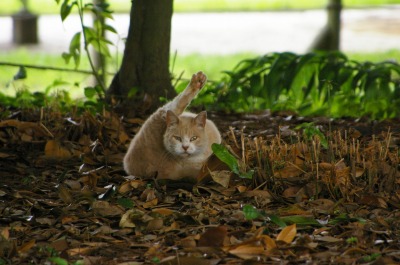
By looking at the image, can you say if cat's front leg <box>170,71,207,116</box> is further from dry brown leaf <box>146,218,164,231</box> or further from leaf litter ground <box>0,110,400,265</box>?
dry brown leaf <box>146,218,164,231</box>

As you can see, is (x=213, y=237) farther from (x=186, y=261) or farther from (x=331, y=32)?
(x=331, y=32)

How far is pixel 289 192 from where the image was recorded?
422 cm

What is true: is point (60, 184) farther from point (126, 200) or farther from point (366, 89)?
point (366, 89)

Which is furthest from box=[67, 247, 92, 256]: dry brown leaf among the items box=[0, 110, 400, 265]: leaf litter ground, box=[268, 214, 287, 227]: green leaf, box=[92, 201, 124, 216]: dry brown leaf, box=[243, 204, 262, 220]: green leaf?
box=[268, 214, 287, 227]: green leaf

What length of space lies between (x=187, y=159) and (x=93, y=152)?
74cm

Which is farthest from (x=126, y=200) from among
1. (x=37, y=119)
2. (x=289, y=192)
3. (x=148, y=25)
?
(x=148, y=25)

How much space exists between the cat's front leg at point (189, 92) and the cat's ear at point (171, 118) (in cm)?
29

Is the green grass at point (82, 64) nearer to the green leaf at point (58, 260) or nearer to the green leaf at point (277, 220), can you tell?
the green leaf at point (277, 220)

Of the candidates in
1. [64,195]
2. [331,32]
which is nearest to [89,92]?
[64,195]

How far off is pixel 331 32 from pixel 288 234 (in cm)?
747

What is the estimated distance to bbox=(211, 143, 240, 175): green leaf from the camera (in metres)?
4.21

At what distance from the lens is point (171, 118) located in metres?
4.70

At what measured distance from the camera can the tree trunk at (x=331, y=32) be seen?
10.4 m

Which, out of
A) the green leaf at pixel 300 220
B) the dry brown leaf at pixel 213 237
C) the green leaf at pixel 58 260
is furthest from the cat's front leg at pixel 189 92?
the green leaf at pixel 58 260
